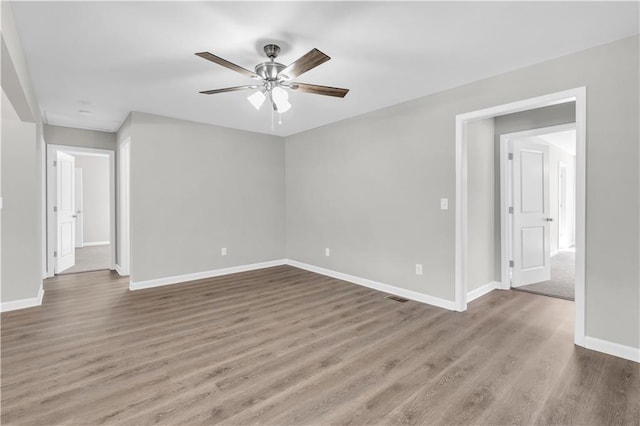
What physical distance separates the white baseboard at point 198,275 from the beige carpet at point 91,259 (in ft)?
6.46

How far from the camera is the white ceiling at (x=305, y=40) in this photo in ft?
6.64

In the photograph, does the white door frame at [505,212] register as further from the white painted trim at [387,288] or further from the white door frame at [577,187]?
the white painted trim at [387,288]

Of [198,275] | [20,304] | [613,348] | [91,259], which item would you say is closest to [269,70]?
[198,275]

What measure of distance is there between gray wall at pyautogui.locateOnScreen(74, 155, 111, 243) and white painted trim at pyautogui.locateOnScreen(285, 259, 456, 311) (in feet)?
20.6

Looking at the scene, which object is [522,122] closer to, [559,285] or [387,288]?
[559,285]

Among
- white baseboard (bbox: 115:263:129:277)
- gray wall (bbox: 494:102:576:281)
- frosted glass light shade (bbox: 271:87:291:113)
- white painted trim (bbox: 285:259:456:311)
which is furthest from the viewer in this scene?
white baseboard (bbox: 115:263:129:277)

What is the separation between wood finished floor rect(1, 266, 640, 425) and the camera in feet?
5.94

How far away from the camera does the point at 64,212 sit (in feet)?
17.9

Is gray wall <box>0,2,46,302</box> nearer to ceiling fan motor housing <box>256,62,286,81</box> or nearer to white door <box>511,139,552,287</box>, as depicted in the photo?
ceiling fan motor housing <box>256,62,286,81</box>

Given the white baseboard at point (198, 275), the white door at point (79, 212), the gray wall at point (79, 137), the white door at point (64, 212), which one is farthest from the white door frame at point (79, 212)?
the white baseboard at point (198, 275)

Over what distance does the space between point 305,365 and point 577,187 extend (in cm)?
265

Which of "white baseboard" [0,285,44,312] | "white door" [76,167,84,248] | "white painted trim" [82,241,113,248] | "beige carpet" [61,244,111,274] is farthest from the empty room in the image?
"white painted trim" [82,241,113,248]

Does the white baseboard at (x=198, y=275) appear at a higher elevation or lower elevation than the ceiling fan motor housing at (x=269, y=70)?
lower

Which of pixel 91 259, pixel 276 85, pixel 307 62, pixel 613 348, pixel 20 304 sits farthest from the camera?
pixel 91 259
